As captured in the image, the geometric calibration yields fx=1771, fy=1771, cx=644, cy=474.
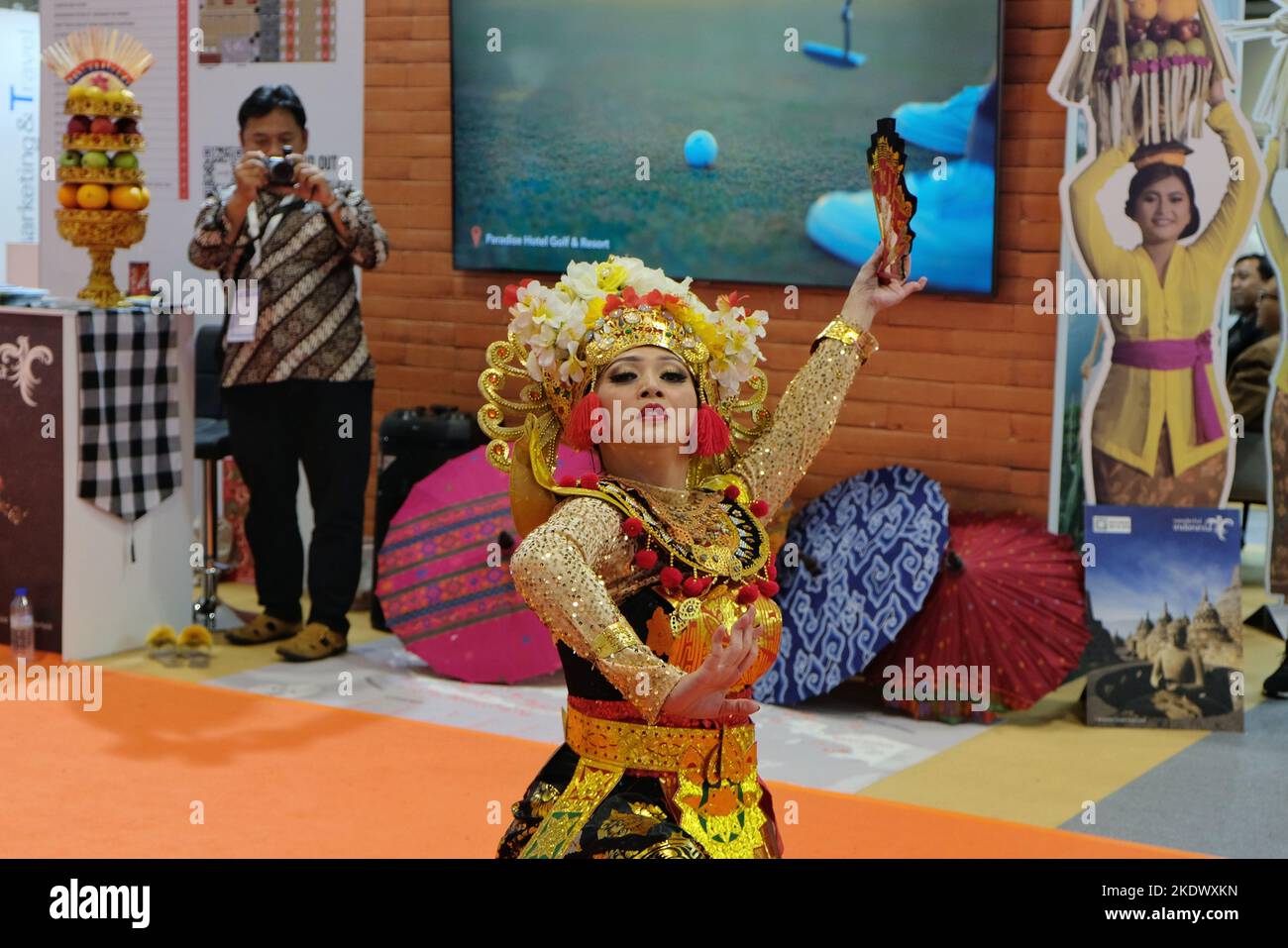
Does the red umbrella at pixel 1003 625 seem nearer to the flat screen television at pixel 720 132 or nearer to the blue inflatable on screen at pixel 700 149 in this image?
the flat screen television at pixel 720 132

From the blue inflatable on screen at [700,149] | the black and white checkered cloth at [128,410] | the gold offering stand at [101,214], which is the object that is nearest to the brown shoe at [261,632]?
the black and white checkered cloth at [128,410]

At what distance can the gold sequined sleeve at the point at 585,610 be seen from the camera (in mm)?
2357

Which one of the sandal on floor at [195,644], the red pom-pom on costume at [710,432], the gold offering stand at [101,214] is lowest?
the sandal on floor at [195,644]

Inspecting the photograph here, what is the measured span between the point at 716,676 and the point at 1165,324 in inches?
122

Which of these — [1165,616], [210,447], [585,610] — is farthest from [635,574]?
[210,447]

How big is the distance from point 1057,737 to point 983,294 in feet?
4.54

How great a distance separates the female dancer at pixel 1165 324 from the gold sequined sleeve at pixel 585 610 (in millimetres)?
2921

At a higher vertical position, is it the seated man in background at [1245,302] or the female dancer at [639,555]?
the seated man in background at [1245,302]

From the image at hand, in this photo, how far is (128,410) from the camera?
5.64 metres

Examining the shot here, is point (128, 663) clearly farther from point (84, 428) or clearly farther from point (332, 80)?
point (332, 80)

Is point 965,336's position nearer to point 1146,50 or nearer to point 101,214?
point 1146,50

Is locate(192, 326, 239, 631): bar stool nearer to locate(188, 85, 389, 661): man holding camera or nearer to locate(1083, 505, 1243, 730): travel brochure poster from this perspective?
locate(188, 85, 389, 661): man holding camera

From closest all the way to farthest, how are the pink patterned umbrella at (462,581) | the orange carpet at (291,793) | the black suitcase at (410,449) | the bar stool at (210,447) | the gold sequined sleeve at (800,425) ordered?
the gold sequined sleeve at (800,425) < the orange carpet at (291,793) < the pink patterned umbrella at (462,581) < the black suitcase at (410,449) < the bar stool at (210,447)

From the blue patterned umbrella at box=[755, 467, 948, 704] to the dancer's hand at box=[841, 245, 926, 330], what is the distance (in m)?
2.12
